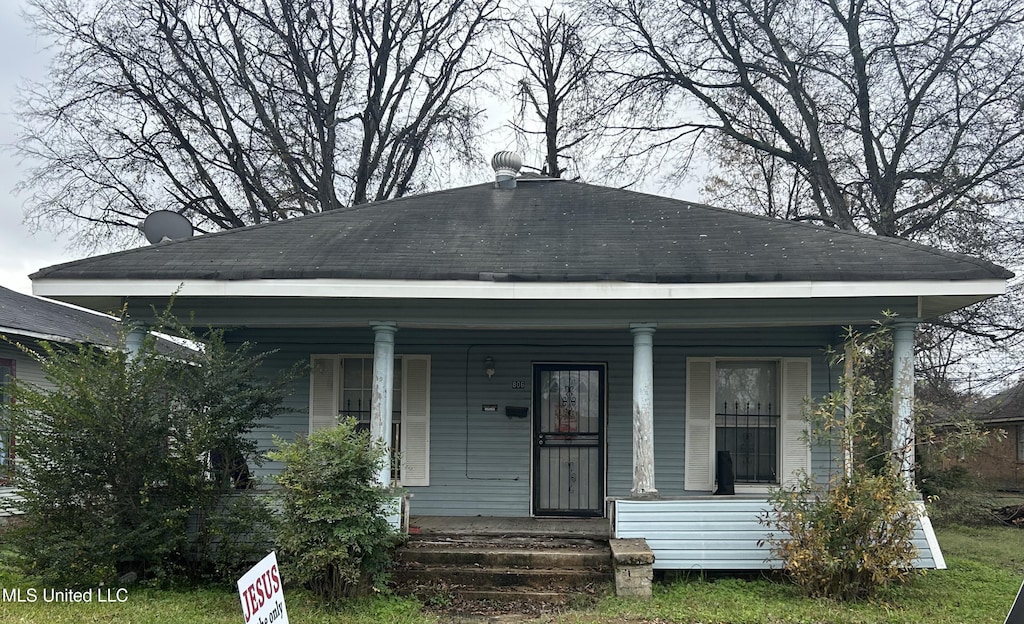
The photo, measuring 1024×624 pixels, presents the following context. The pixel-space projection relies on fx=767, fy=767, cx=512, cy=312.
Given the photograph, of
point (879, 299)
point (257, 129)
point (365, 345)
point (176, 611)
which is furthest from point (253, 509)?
point (257, 129)

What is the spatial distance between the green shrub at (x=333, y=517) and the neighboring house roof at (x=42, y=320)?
15.9 ft

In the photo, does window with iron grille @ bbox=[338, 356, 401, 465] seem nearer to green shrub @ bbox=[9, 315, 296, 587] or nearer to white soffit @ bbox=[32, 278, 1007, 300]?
white soffit @ bbox=[32, 278, 1007, 300]

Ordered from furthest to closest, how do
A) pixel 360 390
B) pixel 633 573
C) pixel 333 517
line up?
pixel 360 390
pixel 633 573
pixel 333 517

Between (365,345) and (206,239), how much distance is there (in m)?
2.22

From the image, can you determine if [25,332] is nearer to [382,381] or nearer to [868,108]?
[382,381]

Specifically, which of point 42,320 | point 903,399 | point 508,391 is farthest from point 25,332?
point 903,399

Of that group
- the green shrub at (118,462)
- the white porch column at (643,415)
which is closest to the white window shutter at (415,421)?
the green shrub at (118,462)

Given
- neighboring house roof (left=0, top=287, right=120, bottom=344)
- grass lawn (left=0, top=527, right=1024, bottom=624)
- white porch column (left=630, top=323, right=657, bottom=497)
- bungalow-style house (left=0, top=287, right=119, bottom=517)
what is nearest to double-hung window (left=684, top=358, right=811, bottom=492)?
white porch column (left=630, top=323, right=657, bottom=497)

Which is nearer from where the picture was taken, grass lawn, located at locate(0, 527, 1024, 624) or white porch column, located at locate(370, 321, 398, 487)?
grass lawn, located at locate(0, 527, 1024, 624)

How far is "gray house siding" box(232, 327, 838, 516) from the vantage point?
917 centimetres

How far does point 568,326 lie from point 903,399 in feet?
10.7

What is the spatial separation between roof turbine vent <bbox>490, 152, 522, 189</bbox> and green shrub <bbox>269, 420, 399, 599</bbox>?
17.7 feet

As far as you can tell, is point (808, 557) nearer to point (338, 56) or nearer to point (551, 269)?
point (551, 269)

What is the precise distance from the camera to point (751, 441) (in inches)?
362
